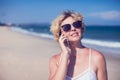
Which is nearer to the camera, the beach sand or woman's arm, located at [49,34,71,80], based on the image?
woman's arm, located at [49,34,71,80]

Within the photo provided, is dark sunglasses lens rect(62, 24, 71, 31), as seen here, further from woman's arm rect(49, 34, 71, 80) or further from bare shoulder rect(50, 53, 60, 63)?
bare shoulder rect(50, 53, 60, 63)

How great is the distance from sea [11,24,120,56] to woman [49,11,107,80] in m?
0.04

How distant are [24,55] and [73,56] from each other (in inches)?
11.2

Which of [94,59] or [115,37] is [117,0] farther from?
[94,59]

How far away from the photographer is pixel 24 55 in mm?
1603

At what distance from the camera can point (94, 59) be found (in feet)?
5.01

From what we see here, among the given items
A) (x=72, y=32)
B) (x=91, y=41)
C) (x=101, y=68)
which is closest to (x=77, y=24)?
(x=72, y=32)

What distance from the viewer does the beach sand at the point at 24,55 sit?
1.58 m

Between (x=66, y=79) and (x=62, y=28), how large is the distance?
27 centimetres

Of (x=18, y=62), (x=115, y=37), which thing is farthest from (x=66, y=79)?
(x=115, y=37)

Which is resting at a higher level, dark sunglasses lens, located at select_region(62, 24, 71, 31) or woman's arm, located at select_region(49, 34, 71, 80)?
dark sunglasses lens, located at select_region(62, 24, 71, 31)

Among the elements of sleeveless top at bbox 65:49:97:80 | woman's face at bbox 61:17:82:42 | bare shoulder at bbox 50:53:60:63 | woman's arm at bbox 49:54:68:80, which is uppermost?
woman's face at bbox 61:17:82:42

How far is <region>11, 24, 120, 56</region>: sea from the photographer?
1577 millimetres

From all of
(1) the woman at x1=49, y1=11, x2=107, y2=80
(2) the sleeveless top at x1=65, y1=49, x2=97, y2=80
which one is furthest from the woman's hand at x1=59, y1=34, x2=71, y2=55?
(2) the sleeveless top at x1=65, y1=49, x2=97, y2=80
